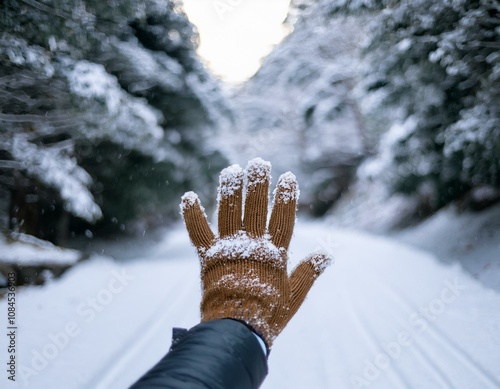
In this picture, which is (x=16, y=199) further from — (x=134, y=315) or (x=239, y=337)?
(x=239, y=337)

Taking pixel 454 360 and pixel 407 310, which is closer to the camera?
pixel 454 360

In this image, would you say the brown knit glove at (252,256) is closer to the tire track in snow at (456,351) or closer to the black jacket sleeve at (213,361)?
the black jacket sleeve at (213,361)

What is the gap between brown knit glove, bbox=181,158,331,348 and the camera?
5.61ft

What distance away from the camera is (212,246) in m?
1.96

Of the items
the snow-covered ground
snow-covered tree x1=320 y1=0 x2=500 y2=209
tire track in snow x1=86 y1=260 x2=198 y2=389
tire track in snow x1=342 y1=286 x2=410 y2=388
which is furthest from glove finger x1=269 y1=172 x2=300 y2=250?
snow-covered tree x1=320 y1=0 x2=500 y2=209

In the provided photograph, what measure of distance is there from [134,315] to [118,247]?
15.0ft

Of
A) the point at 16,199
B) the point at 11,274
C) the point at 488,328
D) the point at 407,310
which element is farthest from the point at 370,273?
the point at 16,199

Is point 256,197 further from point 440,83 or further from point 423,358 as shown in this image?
point 440,83

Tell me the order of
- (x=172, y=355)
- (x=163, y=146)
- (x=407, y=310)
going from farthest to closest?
1. (x=163, y=146)
2. (x=407, y=310)
3. (x=172, y=355)

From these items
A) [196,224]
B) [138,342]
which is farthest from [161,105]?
[196,224]

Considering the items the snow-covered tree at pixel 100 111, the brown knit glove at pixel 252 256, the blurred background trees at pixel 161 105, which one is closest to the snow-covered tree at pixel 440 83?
the blurred background trees at pixel 161 105

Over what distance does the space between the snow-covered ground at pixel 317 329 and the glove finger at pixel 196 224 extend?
1659 mm

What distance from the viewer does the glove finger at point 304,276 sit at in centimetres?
195

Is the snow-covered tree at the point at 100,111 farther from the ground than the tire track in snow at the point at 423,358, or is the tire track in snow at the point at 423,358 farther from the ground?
the snow-covered tree at the point at 100,111
